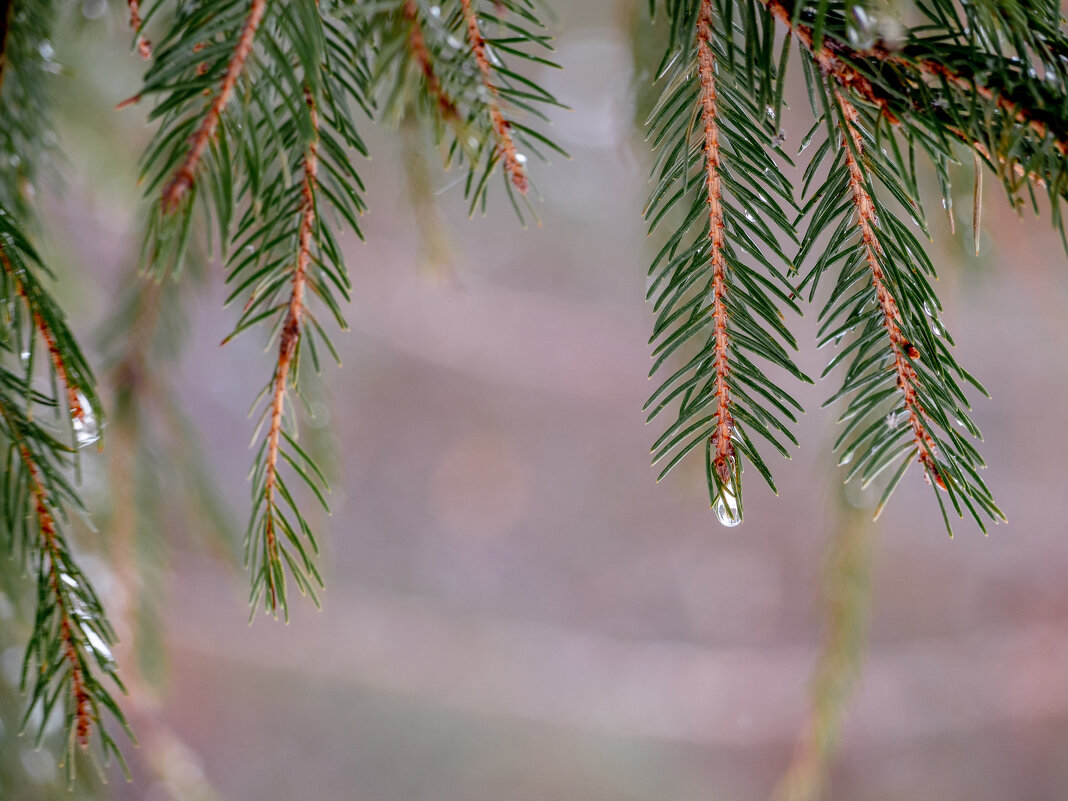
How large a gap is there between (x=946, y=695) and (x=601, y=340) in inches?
78.1

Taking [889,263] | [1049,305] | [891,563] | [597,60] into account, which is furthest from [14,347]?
[891,563]

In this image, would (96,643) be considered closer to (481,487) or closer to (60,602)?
(60,602)

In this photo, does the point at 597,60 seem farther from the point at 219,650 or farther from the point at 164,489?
the point at 219,650

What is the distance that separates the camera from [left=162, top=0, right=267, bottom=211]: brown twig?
0.89ft

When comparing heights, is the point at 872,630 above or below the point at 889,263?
below

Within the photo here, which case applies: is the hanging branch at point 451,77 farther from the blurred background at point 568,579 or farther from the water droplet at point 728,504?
the blurred background at point 568,579

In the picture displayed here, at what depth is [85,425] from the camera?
37cm

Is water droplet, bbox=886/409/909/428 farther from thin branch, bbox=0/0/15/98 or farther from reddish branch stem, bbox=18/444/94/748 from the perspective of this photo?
thin branch, bbox=0/0/15/98

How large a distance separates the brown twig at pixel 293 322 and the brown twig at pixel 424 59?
0.17 ft

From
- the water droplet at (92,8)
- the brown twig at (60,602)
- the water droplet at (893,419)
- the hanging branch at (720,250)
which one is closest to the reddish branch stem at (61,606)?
the brown twig at (60,602)

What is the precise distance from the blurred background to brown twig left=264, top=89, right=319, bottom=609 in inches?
59.2

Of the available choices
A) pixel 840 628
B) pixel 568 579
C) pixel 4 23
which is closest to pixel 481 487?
pixel 568 579

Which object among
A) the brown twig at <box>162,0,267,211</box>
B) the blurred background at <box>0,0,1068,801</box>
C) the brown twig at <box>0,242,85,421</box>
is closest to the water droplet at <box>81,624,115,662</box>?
the brown twig at <box>0,242,85,421</box>

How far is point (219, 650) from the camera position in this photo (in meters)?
3.04
